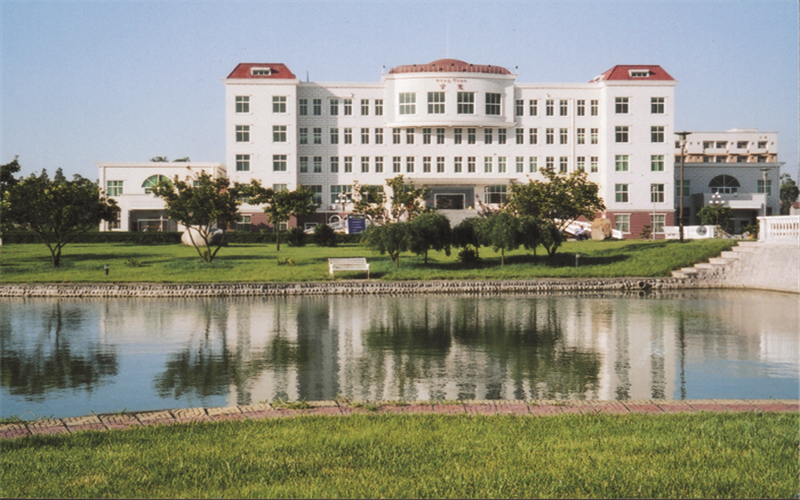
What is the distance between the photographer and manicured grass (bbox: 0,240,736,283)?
30.8m

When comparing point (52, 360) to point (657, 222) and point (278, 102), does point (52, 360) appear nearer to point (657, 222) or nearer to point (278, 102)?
point (278, 102)

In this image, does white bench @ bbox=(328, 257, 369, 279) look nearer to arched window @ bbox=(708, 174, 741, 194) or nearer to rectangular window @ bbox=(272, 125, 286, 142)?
rectangular window @ bbox=(272, 125, 286, 142)

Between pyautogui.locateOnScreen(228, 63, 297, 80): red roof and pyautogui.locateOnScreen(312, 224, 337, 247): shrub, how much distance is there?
20.9 metres

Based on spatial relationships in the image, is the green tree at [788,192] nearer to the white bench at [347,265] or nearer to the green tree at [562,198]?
the green tree at [562,198]

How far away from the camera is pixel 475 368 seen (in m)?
13.2

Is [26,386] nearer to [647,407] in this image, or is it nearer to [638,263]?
[647,407]

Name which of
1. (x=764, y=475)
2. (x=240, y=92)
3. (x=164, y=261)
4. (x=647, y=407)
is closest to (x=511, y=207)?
(x=164, y=261)

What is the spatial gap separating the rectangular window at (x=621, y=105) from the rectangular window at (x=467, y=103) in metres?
11.5

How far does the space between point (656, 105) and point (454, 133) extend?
16.3m

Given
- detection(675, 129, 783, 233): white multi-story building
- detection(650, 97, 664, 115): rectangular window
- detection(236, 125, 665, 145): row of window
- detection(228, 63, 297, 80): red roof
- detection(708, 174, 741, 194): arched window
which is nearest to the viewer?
detection(228, 63, 297, 80): red roof

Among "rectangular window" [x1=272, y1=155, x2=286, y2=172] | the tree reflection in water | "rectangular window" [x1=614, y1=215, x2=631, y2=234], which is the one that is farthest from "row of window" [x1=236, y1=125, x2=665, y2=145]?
the tree reflection in water

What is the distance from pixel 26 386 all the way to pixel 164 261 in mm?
23306

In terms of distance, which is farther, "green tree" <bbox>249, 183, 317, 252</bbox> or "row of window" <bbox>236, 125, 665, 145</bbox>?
"row of window" <bbox>236, 125, 665, 145</bbox>

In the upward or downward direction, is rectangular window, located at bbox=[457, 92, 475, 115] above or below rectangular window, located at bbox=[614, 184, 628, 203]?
above
